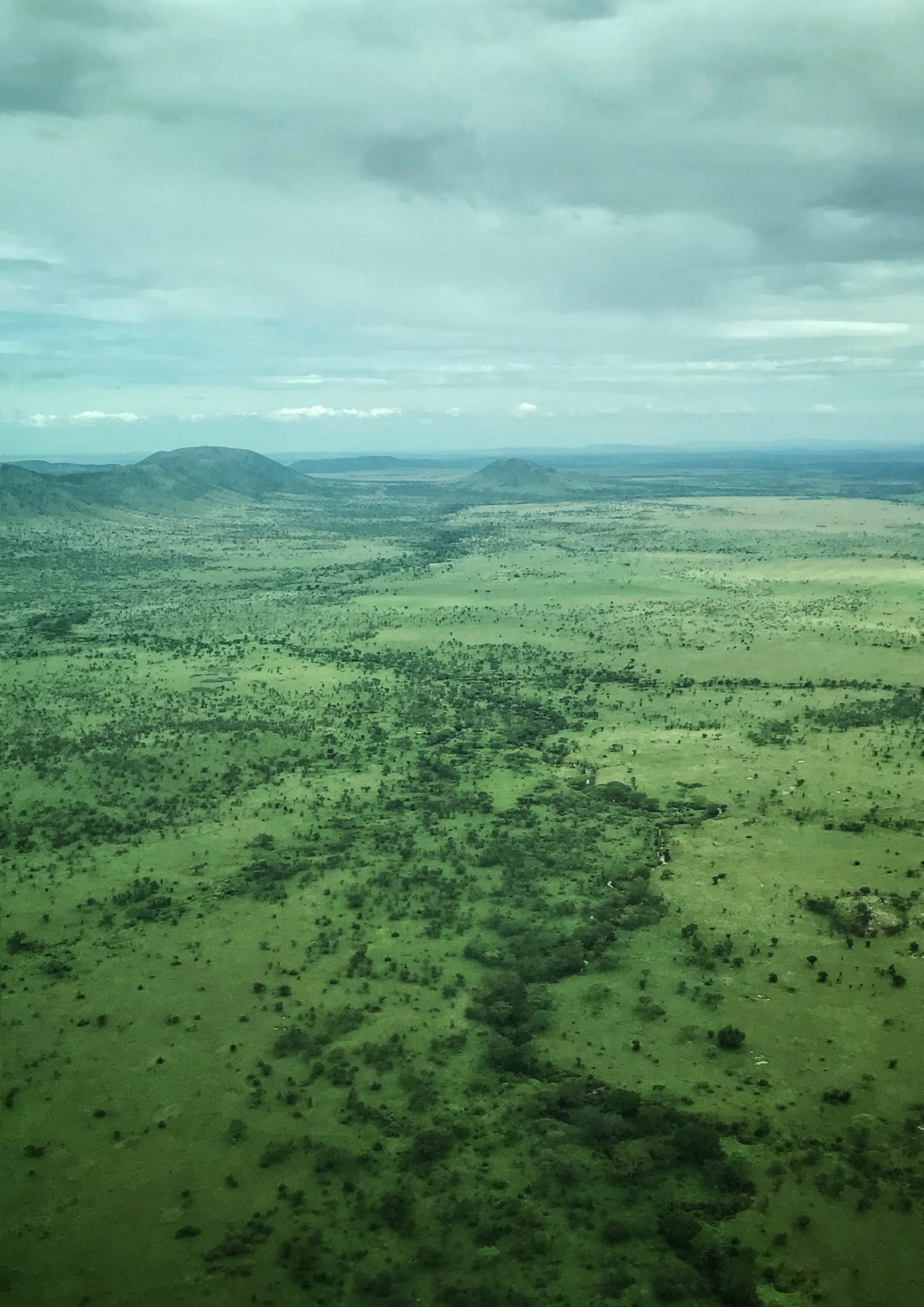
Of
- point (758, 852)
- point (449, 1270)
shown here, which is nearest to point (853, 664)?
point (758, 852)

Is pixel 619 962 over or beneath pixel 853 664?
beneath

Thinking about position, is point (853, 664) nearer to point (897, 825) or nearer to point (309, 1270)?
point (897, 825)

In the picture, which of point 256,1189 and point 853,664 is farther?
point 853,664

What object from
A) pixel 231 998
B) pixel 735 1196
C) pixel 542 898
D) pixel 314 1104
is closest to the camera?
pixel 735 1196

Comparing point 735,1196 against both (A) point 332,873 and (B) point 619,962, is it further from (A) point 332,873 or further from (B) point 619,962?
(A) point 332,873

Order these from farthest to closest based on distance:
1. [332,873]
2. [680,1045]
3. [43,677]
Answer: [43,677]
[332,873]
[680,1045]

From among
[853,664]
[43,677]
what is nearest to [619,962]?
[853,664]
